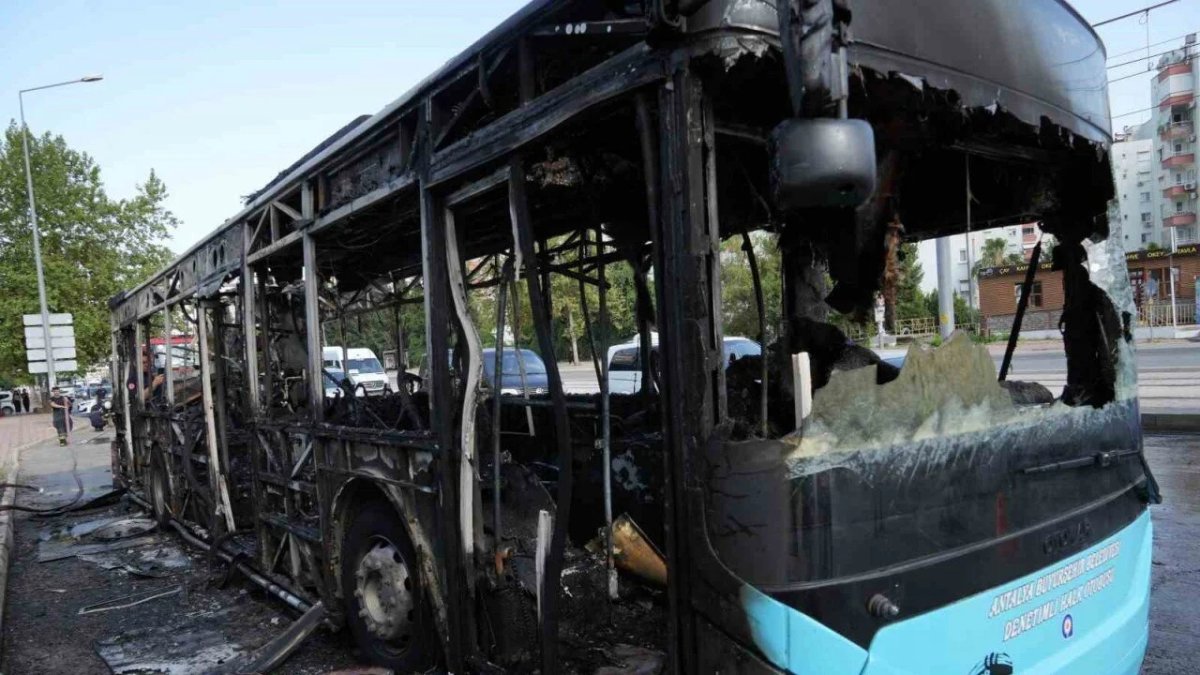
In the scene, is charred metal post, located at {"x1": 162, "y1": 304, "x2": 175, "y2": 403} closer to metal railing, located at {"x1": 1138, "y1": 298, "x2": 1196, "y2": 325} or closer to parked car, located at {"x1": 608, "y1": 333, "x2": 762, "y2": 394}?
parked car, located at {"x1": 608, "y1": 333, "x2": 762, "y2": 394}

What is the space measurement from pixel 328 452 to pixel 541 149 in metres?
2.55

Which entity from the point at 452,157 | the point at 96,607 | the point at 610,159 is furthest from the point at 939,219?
the point at 96,607

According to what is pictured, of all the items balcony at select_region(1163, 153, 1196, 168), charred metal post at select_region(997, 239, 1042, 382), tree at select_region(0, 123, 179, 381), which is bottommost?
charred metal post at select_region(997, 239, 1042, 382)

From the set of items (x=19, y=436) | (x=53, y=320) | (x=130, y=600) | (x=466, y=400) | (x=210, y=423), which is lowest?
(x=19, y=436)

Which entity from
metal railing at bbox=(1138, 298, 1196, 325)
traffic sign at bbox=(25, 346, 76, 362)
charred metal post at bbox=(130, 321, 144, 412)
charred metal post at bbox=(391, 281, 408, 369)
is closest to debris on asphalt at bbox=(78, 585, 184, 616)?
charred metal post at bbox=(391, 281, 408, 369)

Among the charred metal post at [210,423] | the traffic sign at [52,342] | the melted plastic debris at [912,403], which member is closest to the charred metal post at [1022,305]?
the melted plastic debris at [912,403]

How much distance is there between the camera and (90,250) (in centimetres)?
3181

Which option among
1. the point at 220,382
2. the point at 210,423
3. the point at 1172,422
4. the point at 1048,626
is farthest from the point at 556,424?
the point at 1172,422

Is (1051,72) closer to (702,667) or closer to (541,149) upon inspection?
(541,149)

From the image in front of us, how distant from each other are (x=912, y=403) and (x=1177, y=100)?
64520 mm

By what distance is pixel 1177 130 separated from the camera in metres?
54.4

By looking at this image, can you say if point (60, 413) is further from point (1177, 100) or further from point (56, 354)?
point (1177, 100)

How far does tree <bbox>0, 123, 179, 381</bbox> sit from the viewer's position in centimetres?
3075

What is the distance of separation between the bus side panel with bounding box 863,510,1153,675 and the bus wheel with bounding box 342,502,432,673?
232 centimetres
